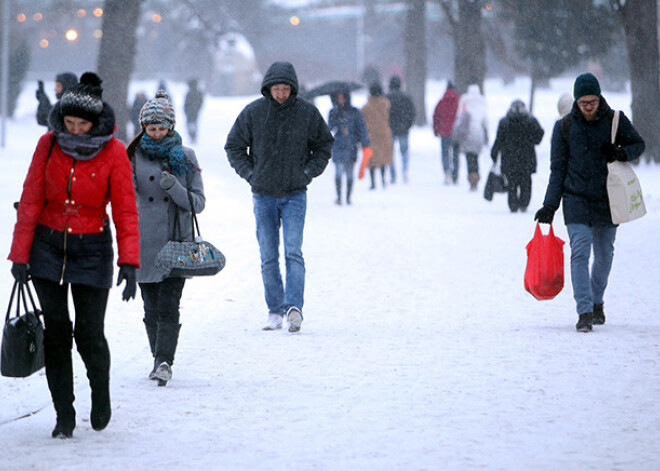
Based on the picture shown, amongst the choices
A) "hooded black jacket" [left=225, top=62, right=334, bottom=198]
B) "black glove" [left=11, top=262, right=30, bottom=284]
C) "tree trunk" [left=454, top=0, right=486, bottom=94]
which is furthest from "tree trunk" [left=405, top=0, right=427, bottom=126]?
"black glove" [left=11, top=262, right=30, bottom=284]

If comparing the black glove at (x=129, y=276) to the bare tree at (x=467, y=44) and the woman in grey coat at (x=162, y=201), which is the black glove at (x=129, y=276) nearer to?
the woman in grey coat at (x=162, y=201)

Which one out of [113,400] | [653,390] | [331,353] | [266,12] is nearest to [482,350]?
[331,353]

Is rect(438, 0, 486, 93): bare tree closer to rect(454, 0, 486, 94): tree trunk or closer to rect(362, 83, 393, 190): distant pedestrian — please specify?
rect(454, 0, 486, 94): tree trunk

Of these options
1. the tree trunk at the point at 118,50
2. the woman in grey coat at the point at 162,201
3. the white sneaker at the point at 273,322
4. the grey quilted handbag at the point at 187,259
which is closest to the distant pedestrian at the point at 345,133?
the tree trunk at the point at 118,50

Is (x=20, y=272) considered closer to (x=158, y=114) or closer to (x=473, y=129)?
(x=158, y=114)

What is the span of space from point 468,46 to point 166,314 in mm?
27079

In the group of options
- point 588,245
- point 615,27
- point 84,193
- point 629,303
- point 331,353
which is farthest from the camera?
point 615,27

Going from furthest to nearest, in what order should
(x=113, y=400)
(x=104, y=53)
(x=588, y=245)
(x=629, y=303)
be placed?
(x=104, y=53) → (x=629, y=303) → (x=588, y=245) → (x=113, y=400)

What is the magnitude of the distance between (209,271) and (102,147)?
55.9 inches

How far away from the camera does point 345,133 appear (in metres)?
19.6

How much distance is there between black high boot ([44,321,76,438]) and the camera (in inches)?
219

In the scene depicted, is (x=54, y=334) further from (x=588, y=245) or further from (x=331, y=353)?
(x=588, y=245)

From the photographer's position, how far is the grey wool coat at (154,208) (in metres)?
6.88

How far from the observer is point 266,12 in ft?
226
